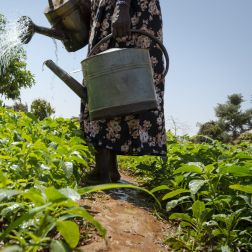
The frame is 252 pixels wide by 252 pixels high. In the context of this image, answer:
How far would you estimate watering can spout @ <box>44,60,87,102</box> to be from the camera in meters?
3.04

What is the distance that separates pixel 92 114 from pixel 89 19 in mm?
1195

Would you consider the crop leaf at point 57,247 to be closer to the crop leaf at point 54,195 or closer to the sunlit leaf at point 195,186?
the crop leaf at point 54,195

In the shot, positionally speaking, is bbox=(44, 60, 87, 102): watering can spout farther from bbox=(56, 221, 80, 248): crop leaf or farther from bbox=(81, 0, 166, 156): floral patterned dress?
bbox=(56, 221, 80, 248): crop leaf

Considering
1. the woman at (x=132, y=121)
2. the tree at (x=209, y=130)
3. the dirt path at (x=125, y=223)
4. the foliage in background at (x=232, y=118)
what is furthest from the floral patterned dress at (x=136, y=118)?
the foliage in background at (x=232, y=118)

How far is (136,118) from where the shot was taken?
3.15m

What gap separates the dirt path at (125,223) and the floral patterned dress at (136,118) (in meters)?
0.42

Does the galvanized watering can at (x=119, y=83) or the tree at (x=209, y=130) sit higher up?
the tree at (x=209, y=130)

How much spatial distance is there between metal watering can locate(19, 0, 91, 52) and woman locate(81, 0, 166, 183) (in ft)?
0.76

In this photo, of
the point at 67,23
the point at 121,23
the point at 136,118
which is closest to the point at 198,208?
the point at 136,118

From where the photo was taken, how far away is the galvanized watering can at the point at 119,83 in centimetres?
262

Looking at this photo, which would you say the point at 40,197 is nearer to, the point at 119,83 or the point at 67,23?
the point at 119,83

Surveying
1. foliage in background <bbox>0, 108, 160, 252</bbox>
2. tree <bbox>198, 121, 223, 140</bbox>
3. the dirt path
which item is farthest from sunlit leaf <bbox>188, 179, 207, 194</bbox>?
tree <bbox>198, 121, 223, 140</bbox>

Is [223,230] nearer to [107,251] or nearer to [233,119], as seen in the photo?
[107,251]

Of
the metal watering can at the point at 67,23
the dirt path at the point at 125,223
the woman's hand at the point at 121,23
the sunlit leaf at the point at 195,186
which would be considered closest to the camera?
the dirt path at the point at 125,223
